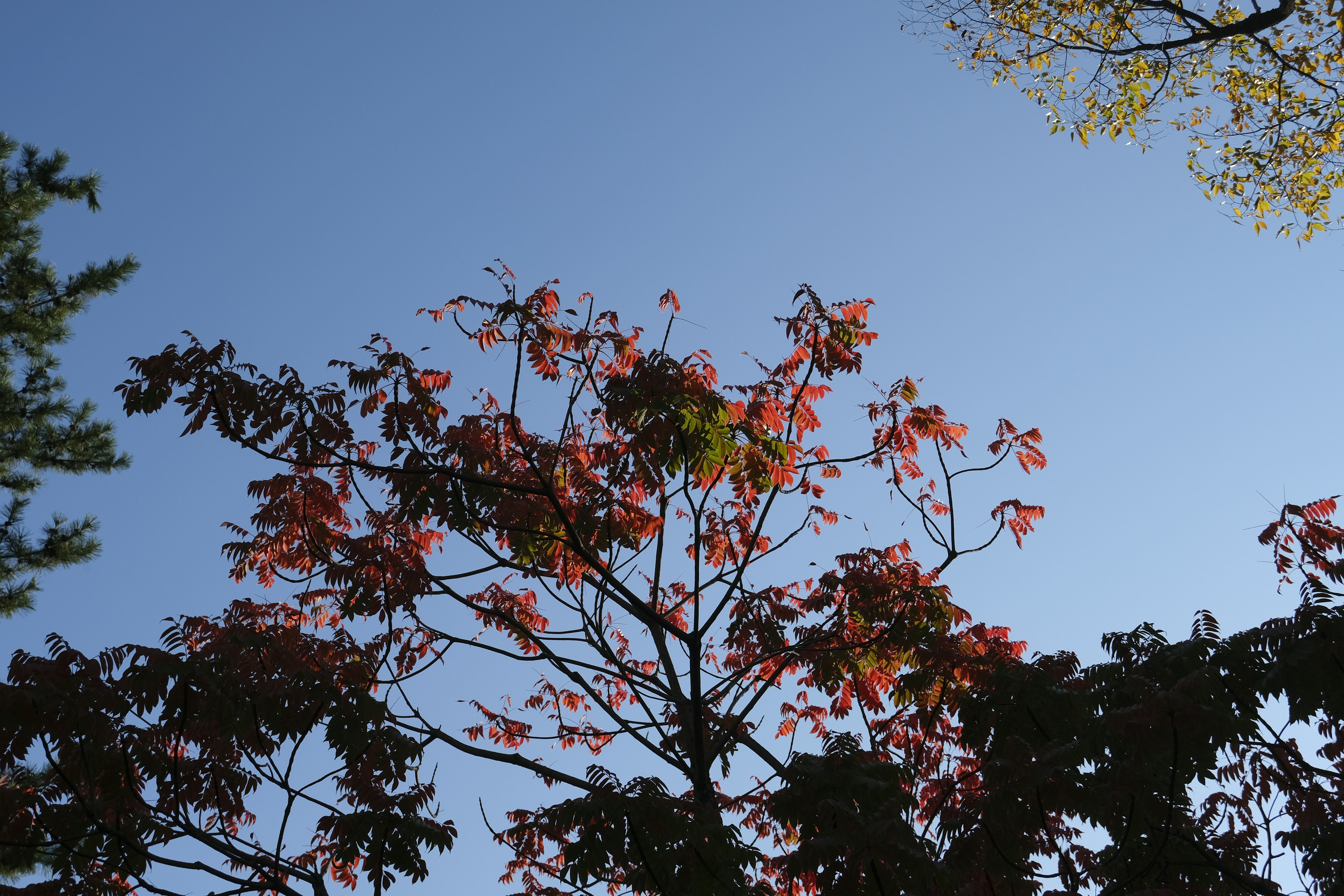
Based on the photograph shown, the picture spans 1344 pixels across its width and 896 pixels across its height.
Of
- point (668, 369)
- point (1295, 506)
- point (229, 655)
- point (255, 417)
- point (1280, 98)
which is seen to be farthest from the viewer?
point (1280, 98)

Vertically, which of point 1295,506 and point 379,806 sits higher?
point 1295,506

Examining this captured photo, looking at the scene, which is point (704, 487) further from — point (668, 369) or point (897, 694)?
point (897, 694)

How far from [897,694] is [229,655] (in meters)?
5.89

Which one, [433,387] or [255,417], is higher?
[433,387]

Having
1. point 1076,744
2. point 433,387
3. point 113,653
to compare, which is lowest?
point 1076,744

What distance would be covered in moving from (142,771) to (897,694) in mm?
6317

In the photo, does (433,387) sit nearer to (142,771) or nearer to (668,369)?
(668,369)

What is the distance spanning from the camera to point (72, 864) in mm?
6039

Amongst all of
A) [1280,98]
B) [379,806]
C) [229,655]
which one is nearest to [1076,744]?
[379,806]

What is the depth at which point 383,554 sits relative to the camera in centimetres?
816

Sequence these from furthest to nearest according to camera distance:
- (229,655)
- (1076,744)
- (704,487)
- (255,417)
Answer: (704,487) < (255,417) < (229,655) < (1076,744)

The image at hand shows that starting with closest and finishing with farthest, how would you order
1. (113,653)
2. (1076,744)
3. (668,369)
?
(1076,744)
(113,653)
(668,369)

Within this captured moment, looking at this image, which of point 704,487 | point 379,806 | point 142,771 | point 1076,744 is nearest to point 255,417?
point 142,771

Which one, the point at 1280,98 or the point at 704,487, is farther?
the point at 1280,98
